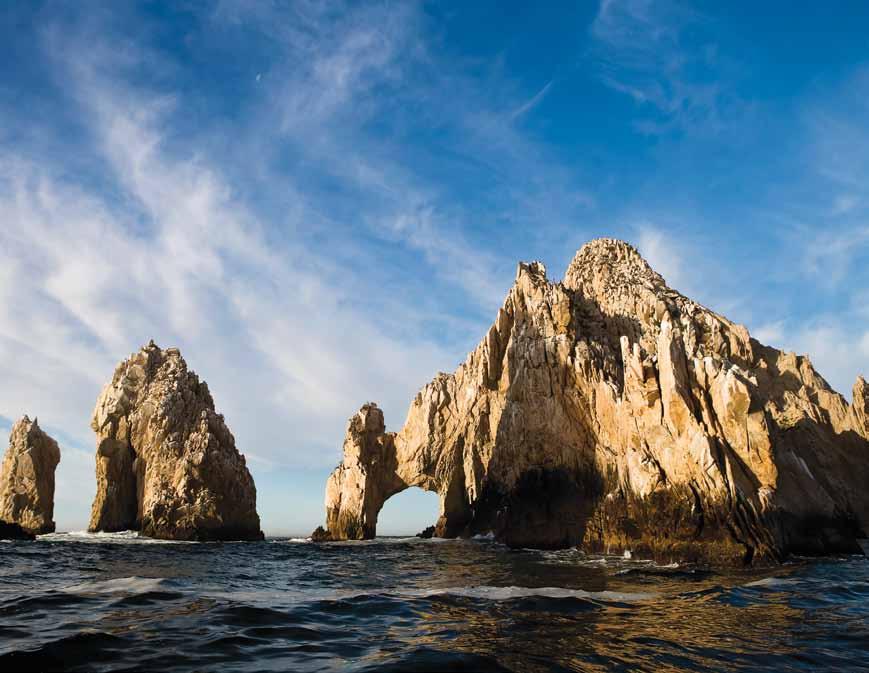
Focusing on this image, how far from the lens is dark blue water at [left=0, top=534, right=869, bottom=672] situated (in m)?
7.85

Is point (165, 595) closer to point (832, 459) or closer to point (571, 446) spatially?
point (571, 446)

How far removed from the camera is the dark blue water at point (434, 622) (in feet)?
25.8

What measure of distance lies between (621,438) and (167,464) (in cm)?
4531

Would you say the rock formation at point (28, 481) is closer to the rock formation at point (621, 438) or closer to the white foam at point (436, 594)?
the rock formation at point (621, 438)

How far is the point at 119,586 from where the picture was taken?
15.6 meters

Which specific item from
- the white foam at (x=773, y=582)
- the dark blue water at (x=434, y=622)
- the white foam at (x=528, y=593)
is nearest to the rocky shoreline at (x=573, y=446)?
the white foam at (x=773, y=582)

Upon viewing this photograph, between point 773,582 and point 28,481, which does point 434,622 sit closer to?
point 773,582

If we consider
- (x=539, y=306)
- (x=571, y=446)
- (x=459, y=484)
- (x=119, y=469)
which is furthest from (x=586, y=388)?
(x=119, y=469)

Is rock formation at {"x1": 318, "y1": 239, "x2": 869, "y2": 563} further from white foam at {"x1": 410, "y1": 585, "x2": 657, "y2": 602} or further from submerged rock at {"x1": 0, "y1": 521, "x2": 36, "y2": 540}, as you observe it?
submerged rock at {"x1": 0, "y1": 521, "x2": 36, "y2": 540}

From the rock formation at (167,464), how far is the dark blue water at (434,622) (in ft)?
121

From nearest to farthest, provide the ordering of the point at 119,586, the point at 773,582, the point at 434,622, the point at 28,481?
the point at 434,622
the point at 119,586
the point at 773,582
the point at 28,481

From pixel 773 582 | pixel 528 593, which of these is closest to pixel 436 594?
pixel 528 593

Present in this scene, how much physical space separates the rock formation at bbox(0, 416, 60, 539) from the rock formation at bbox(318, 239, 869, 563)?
101 ft

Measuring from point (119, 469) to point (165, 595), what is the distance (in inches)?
2121
